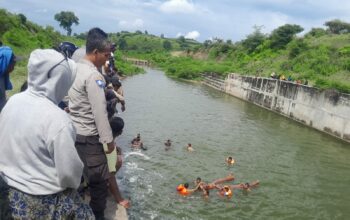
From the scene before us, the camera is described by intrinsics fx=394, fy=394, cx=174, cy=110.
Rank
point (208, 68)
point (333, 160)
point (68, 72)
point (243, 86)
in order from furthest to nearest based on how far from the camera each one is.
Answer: point (208, 68)
point (243, 86)
point (333, 160)
point (68, 72)

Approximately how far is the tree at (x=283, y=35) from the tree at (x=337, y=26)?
13.7 meters

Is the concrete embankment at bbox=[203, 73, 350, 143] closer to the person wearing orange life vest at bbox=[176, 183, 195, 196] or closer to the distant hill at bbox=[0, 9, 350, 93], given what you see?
the distant hill at bbox=[0, 9, 350, 93]

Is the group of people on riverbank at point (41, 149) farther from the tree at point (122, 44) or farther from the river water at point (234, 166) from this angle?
the tree at point (122, 44)

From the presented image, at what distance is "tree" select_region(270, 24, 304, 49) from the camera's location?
144ft

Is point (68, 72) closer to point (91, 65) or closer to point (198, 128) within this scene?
point (91, 65)

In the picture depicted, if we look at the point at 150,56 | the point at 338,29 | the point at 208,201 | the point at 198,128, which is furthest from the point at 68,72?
the point at 150,56

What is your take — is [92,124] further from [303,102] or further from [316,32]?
[316,32]

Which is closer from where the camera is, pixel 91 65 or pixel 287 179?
pixel 91 65

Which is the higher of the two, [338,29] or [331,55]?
[338,29]

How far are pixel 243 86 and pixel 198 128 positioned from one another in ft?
50.3

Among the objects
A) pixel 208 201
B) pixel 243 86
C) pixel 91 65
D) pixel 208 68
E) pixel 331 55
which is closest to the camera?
pixel 91 65

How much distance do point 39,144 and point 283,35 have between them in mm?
44524

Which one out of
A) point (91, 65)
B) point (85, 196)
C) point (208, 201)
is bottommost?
point (208, 201)

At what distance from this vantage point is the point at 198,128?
60.6 ft
